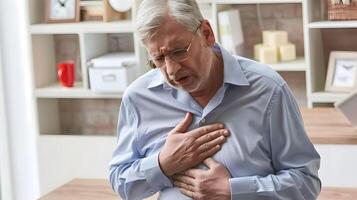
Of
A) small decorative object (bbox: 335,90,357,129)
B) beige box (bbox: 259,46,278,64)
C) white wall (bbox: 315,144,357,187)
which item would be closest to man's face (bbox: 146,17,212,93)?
small decorative object (bbox: 335,90,357,129)

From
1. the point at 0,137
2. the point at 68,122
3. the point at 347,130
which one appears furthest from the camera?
the point at 68,122

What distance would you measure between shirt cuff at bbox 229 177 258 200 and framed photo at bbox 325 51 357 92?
220cm

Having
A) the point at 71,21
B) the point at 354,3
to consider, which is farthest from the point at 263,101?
the point at 71,21

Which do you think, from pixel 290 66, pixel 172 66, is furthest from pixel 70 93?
pixel 172 66

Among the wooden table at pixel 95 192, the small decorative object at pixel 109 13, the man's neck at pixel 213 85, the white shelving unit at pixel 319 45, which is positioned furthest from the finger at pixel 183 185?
the small decorative object at pixel 109 13

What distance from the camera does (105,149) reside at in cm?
446

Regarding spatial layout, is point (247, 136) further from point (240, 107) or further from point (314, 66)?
point (314, 66)

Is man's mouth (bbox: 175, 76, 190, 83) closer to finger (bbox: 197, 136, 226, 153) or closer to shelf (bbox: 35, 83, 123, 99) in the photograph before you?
finger (bbox: 197, 136, 226, 153)

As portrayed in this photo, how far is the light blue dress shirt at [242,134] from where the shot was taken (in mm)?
1942

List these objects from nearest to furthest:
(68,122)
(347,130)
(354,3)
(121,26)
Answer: (347,130) → (354,3) → (121,26) → (68,122)

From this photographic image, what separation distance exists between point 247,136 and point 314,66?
2.20 metres

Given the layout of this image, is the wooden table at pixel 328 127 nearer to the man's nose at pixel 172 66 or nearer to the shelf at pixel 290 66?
the shelf at pixel 290 66

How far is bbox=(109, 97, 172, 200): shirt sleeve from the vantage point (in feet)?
6.70

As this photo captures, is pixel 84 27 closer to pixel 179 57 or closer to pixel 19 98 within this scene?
pixel 19 98
